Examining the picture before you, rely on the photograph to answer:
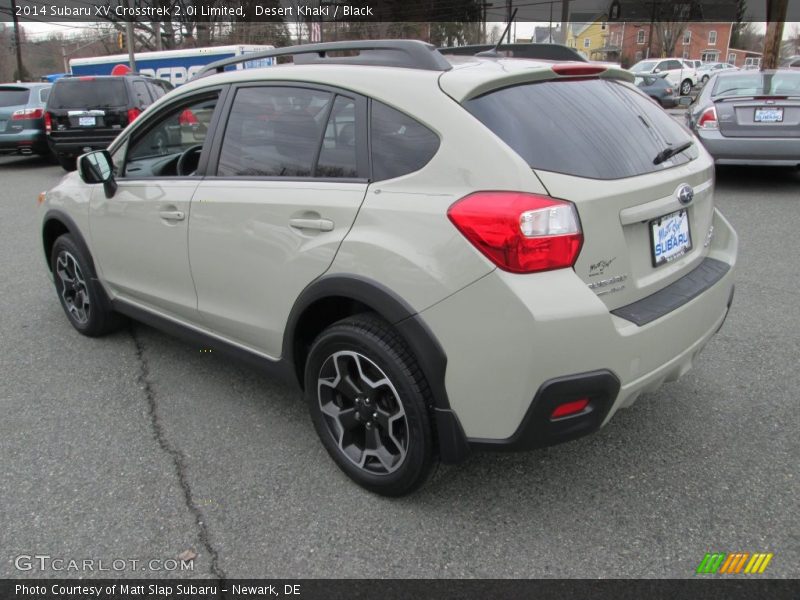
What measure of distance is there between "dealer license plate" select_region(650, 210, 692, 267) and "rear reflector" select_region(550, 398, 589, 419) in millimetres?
639

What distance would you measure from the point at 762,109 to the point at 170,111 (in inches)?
291

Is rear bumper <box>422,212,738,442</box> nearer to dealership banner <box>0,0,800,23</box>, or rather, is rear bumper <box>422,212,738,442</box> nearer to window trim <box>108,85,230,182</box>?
window trim <box>108,85,230,182</box>

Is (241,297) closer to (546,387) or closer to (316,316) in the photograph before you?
(316,316)

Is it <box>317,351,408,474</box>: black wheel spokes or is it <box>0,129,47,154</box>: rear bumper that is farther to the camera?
<box>0,129,47,154</box>: rear bumper

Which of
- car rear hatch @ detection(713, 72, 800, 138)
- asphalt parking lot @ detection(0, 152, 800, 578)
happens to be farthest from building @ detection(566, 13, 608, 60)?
asphalt parking lot @ detection(0, 152, 800, 578)

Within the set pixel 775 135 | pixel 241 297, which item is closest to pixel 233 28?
pixel 775 135

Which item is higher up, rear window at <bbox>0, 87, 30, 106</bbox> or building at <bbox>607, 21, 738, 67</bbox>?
building at <bbox>607, 21, 738, 67</bbox>

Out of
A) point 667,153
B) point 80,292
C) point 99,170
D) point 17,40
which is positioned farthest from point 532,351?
point 17,40

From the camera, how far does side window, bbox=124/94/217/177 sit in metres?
3.54

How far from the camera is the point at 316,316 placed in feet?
9.27

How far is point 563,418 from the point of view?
87.4 inches

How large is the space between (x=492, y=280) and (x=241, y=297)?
1372 mm

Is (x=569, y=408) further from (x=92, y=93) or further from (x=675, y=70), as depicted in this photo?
(x=675, y=70)

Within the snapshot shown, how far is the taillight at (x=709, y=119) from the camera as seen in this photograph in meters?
8.38
